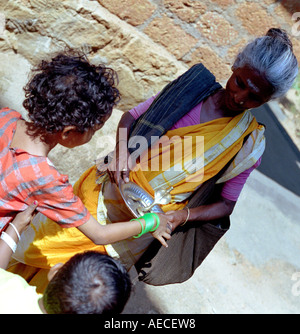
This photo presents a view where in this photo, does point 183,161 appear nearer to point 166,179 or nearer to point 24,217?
point 166,179

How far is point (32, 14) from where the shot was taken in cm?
329

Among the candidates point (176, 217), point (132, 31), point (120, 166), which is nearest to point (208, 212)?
point (176, 217)

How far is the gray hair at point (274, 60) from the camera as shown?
6.09 feet

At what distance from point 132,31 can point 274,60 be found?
6.01ft

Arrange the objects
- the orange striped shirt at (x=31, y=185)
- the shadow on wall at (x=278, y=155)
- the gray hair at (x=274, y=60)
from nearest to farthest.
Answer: the orange striped shirt at (x=31, y=185), the gray hair at (x=274, y=60), the shadow on wall at (x=278, y=155)

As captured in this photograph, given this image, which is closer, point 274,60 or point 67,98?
point 67,98

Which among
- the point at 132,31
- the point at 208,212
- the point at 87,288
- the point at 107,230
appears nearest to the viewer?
the point at 87,288

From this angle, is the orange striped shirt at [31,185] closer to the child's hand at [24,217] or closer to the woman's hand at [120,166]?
the child's hand at [24,217]

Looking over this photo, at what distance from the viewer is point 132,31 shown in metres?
3.44

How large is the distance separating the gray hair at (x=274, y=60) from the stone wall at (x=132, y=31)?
1.63m

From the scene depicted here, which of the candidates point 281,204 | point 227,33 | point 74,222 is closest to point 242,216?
→ point 281,204

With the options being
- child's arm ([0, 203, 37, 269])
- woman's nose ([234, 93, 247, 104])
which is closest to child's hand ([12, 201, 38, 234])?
child's arm ([0, 203, 37, 269])

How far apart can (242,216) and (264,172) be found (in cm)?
68

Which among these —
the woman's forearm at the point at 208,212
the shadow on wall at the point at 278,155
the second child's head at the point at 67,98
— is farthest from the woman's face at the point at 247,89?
the shadow on wall at the point at 278,155
